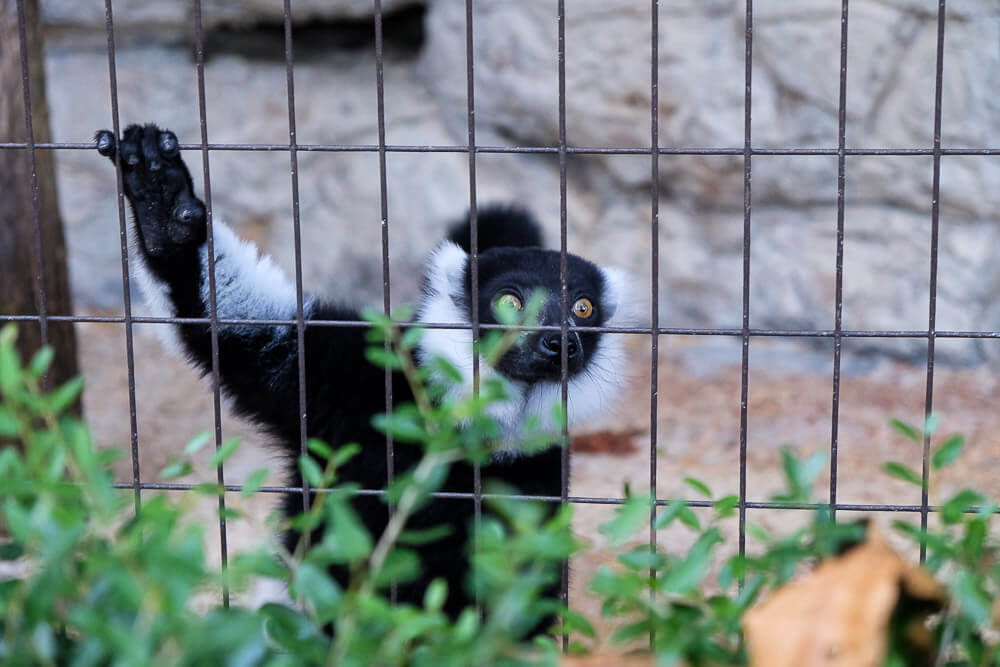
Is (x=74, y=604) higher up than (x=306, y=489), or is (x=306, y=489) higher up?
(x=74, y=604)

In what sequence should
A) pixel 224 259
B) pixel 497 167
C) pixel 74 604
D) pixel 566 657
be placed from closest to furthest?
1. pixel 74 604
2. pixel 566 657
3. pixel 224 259
4. pixel 497 167

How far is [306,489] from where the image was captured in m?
2.67

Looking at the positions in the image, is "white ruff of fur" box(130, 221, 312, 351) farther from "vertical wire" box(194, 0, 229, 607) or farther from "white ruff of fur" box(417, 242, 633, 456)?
"vertical wire" box(194, 0, 229, 607)

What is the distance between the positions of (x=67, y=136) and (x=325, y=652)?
6.96 m

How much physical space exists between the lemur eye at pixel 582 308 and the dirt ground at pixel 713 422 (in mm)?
1271

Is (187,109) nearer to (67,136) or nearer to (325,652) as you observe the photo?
(67,136)

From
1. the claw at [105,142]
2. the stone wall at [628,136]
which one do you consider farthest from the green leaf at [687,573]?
the stone wall at [628,136]

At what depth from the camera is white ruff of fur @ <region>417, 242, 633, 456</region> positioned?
3.46 m

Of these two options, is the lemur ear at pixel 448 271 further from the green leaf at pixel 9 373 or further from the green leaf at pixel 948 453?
the green leaf at pixel 9 373

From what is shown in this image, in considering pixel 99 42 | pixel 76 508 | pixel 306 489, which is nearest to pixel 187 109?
pixel 99 42

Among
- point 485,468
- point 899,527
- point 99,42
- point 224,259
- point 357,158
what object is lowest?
point 485,468

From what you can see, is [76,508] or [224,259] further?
[224,259]

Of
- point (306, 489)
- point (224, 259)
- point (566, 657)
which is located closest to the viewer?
point (566, 657)

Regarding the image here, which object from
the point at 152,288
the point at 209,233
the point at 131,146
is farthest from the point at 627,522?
the point at 152,288
